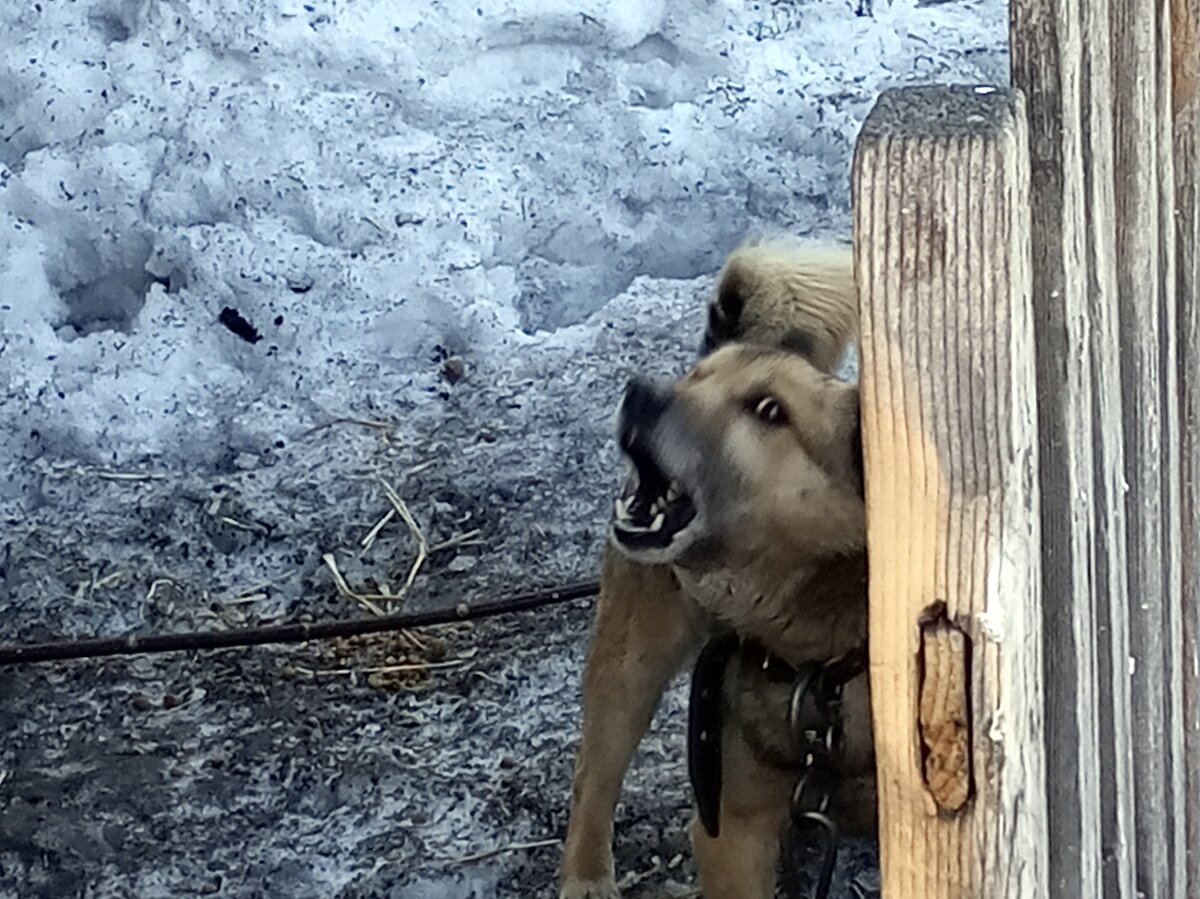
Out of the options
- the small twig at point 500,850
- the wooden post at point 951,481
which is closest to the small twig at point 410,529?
the small twig at point 500,850

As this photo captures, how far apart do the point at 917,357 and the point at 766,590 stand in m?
1.36

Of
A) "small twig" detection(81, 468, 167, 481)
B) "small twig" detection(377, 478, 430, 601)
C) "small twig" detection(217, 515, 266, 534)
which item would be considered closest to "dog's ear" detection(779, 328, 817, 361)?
"small twig" detection(377, 478, 430, 601)

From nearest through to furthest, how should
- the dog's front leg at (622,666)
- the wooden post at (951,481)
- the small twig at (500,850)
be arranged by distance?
the wooden post at (951,481) → the dog's front leg at (622,666) → the small twig at (500,850)

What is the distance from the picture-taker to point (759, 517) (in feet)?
7.47

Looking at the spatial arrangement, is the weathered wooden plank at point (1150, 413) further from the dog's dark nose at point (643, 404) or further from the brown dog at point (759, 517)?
the dog's dark nose at point (643, 404)

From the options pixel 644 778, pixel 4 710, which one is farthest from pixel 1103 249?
pixel 4 710

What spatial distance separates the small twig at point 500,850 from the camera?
3043mm

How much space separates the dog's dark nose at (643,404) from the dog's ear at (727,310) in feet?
0.79

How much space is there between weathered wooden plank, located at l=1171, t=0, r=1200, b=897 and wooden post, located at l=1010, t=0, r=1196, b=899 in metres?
0.01

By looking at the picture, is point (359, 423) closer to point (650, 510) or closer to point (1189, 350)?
point (650, 510)

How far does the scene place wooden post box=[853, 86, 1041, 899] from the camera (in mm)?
980

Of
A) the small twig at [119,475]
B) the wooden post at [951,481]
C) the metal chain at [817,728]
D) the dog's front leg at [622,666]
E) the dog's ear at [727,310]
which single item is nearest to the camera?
→ the wooden post at [951,481]

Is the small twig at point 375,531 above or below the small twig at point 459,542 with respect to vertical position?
above

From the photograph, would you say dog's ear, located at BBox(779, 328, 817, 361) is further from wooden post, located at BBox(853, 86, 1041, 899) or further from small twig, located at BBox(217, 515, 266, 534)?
small twig, located at BBox(217, 515, 266, 534)
